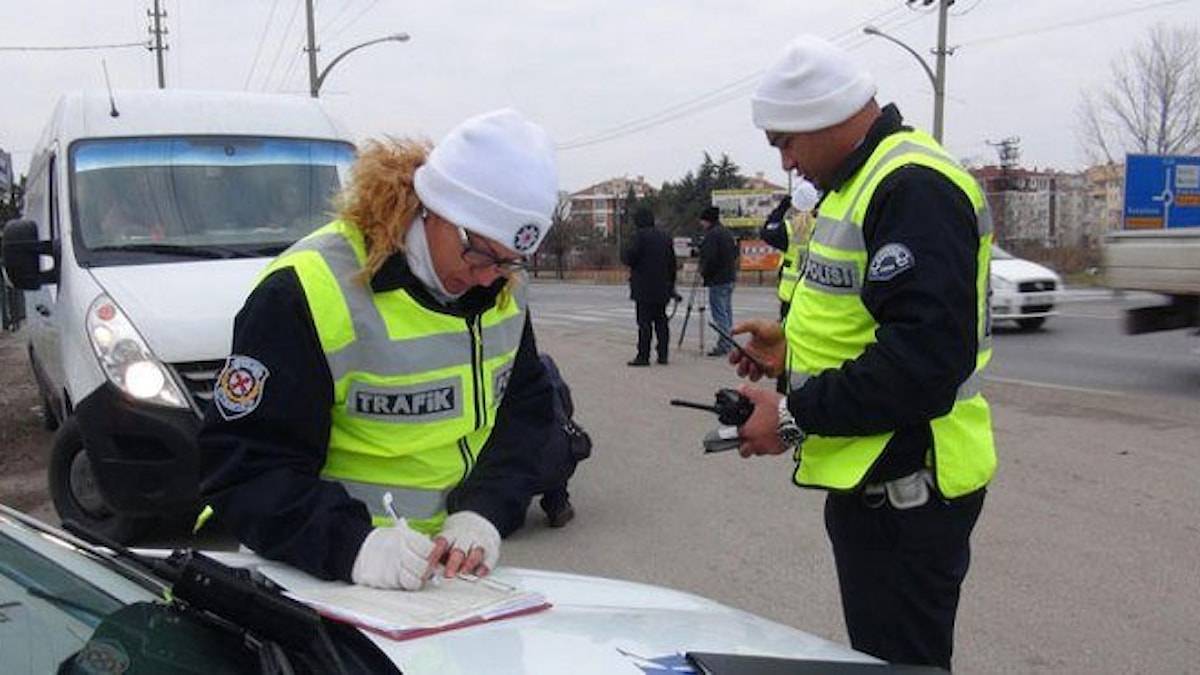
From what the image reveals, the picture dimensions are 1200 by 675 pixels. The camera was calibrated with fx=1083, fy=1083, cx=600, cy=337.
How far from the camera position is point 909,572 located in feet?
7.84

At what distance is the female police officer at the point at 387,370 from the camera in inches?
79.4

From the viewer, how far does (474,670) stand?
5.51ft

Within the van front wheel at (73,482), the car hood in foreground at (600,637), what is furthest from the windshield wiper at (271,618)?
the van front wheel at (73,482)

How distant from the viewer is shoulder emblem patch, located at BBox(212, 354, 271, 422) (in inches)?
78.8

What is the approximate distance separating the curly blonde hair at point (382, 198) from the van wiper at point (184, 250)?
3.71 m

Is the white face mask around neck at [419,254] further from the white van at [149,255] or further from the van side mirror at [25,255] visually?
the van side mirror at [25,255]

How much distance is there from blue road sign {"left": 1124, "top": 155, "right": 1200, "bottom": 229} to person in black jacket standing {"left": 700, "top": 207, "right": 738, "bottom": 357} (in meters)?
15.6

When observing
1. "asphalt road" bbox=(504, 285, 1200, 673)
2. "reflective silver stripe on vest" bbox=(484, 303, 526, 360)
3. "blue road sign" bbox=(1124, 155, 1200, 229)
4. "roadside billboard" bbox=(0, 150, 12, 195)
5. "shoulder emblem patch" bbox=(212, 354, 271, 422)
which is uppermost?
"roadside billboard" bbox=(0, 150, 12, 195)

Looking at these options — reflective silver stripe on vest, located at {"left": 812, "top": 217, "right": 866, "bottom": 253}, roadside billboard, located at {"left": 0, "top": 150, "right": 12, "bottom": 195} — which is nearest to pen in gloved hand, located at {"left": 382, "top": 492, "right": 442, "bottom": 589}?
reflective silver stripe on vest, located at {"left": 812, "top": 217, "right": 866, "bottom": 253}

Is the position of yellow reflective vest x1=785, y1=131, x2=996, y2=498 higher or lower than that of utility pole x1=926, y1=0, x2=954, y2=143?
lower

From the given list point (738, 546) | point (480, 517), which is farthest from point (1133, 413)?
point (480, 517)

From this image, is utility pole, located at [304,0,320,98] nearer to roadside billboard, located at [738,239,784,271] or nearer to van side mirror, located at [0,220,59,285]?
roadside billboard, located at [738,239,784,271]

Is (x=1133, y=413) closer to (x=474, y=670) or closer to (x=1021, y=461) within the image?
(x=1021, y=461)

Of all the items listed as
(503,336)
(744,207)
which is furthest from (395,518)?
(744,207)
